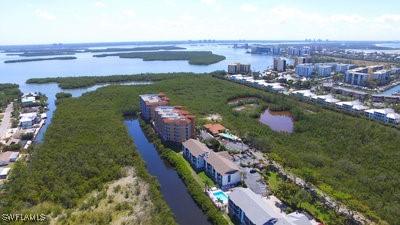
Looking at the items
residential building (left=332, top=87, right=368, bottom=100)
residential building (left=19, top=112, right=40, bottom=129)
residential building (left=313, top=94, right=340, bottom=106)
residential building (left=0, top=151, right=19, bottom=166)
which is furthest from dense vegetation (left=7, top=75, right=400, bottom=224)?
residential building (left=332, top=87, right=368, bottom=100)

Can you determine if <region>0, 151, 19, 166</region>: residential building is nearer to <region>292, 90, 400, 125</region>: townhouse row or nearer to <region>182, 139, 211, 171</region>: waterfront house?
<region>182, 139, 211, 171</region>: waterfront house

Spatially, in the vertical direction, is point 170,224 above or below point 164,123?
below

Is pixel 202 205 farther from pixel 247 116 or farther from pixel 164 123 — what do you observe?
pixel 247 116

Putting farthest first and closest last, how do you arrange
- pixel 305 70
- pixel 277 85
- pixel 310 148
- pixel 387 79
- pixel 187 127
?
pixel 305 70 < pixel 387 79 < pixel 277 85 < pixel 187 127 < pixel 310 148

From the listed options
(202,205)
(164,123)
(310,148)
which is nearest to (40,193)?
(202,205)

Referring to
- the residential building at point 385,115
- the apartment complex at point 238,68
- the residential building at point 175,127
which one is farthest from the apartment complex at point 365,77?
the residential building at point 175,127

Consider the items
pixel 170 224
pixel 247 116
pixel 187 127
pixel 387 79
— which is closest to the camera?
pixel 170 224

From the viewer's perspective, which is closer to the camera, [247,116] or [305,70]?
[247,116]

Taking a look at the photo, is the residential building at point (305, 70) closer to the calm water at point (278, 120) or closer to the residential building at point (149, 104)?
the calm water at point (278, 120)

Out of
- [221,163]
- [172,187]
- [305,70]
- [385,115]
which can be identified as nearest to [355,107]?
[385,115]
